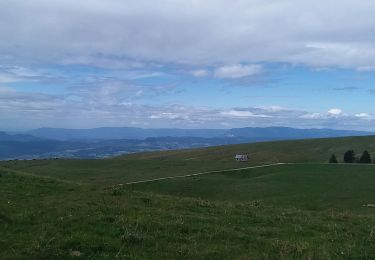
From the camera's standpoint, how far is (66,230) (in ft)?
44.9

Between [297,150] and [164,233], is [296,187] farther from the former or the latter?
[297,150]

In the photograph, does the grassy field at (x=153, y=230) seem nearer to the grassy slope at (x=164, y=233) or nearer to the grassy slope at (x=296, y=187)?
the grassy slope at (x=164, y=233)

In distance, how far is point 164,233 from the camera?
13.8 m

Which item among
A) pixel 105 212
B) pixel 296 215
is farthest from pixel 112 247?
pixel 296 215

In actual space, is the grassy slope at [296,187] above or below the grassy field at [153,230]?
below

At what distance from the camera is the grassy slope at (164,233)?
11.6m

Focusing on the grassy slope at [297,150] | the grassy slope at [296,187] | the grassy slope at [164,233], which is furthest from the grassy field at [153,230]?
the grassy slope at [297,150]

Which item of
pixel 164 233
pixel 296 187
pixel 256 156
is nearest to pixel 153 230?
pixel 164 233

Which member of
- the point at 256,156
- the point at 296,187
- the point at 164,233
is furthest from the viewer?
the point at 256,156

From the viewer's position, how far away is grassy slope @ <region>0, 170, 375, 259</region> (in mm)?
11602

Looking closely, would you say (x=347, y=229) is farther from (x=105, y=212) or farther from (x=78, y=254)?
(x=78, y=254)

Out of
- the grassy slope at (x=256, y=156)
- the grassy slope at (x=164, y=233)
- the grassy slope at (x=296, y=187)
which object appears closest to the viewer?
the grassy slope at (x=164, y=233)

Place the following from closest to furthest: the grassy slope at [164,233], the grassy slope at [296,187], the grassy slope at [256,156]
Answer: the grassy slope at [164,233], the grassy slope at [296,187], the grassy slope at [256,156]

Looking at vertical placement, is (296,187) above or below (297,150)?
below
